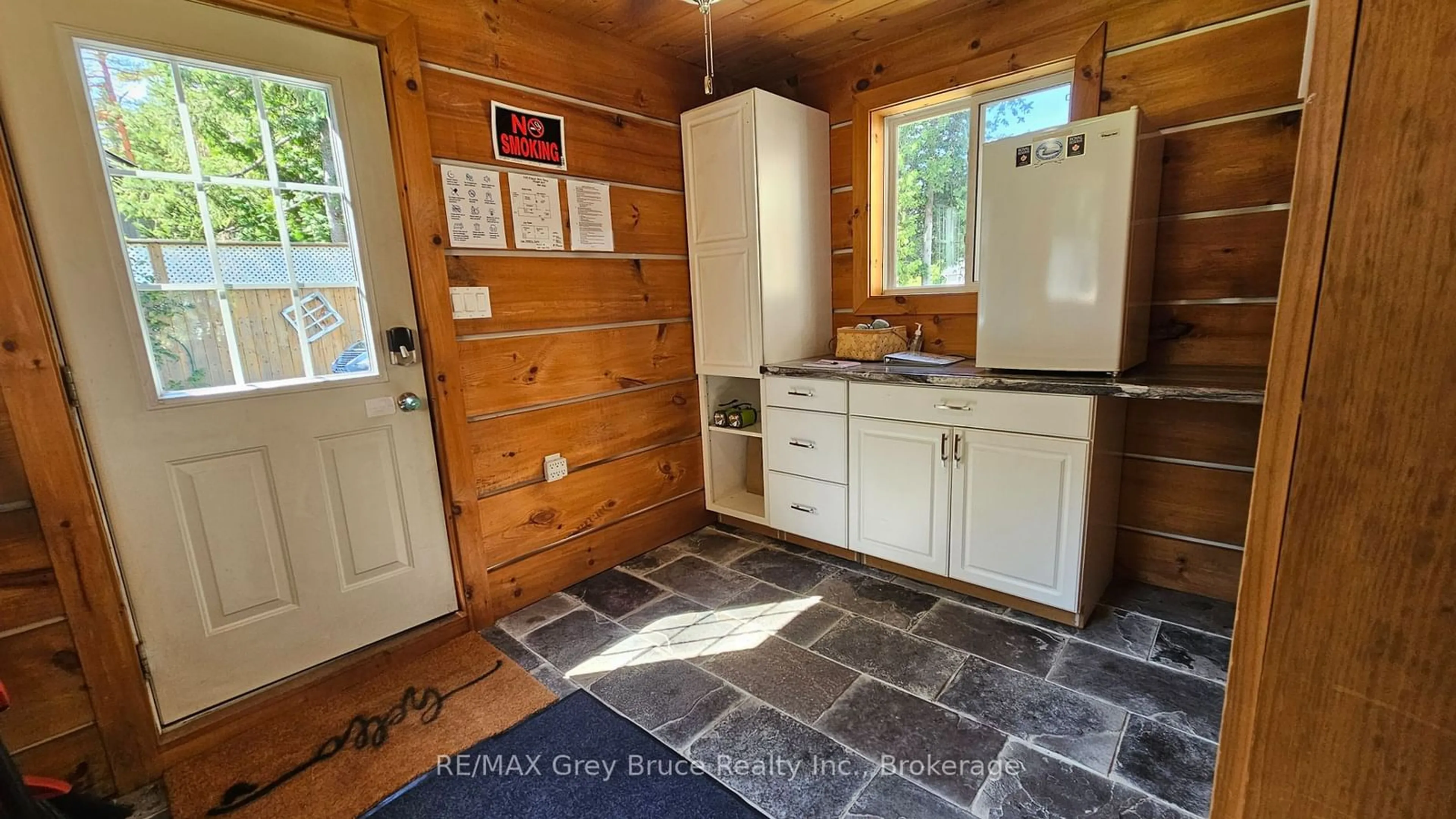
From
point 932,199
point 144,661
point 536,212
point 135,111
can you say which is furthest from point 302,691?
point 932,199

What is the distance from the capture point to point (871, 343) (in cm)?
261

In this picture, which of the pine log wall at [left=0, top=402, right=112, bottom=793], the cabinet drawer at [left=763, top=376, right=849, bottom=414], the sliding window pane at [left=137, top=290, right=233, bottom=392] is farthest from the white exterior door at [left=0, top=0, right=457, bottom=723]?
the cabinet drawer at [left=763, top=376, right=849, bottom=414]

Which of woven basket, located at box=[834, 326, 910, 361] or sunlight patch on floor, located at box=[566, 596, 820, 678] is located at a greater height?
woven basket, located at box=[834, 326, 910, 361]

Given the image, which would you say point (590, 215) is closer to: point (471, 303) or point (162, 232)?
point (471, 303)

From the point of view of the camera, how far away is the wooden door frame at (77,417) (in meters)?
1.37

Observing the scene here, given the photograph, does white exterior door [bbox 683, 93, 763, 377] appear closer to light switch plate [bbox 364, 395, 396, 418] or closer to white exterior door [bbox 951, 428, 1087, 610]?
white exterior door [bbox 951, 428, 1087, 610]

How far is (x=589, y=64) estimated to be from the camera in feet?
8.00

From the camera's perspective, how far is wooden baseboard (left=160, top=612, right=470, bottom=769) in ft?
5.44

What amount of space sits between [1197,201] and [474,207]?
8.51 feet

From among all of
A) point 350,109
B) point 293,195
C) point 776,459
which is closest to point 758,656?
point 776,459

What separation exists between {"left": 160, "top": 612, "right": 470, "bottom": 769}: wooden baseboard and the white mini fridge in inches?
90.6

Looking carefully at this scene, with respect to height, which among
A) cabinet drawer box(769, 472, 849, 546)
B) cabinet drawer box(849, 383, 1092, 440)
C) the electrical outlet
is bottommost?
cabinet drawer box(769, 472, 849, 546)

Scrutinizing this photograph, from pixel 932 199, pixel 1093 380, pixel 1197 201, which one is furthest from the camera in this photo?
pixel 932 199

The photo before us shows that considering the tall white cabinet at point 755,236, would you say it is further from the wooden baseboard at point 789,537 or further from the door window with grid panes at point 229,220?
the door window with grid panes at point 229,220
